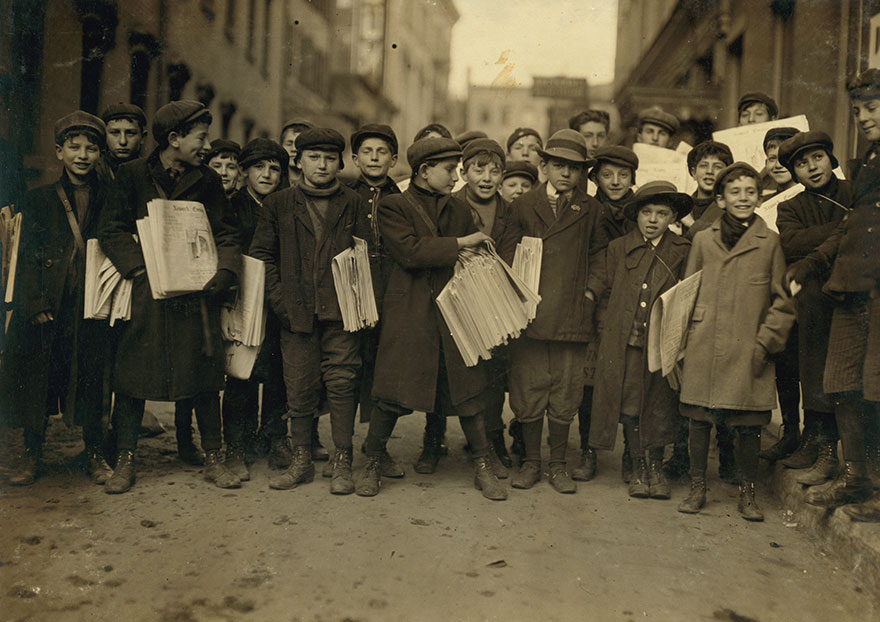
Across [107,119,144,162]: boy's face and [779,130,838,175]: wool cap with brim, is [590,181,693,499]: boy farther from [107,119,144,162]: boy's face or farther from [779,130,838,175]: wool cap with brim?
[107,119,144,162]: boy's face

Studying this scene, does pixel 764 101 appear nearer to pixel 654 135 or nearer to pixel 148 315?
pixel 654 135

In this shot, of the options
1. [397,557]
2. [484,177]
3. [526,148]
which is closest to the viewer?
[397,557]

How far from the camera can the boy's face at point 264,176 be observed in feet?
15.4

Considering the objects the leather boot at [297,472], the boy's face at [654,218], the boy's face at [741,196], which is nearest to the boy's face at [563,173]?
the boy's face at [654,218]

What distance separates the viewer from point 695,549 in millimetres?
3479

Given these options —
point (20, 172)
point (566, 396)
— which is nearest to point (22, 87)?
point (20, 172)

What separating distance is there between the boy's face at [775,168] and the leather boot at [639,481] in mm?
2047

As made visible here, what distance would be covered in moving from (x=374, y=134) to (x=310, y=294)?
1.04 meters

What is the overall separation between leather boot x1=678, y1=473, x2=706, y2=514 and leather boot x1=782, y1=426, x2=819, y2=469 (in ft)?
1.82

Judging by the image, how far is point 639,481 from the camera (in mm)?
4266

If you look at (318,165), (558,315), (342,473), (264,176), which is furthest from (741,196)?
(264,176)

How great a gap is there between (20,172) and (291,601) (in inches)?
128

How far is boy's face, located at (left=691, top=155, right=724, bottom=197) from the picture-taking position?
479 cm

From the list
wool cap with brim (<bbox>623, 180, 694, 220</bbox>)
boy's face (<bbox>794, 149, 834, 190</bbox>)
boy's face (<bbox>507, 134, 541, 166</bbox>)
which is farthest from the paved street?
boy's face (<bbox>507, 134, 541, 166</bbox>)
